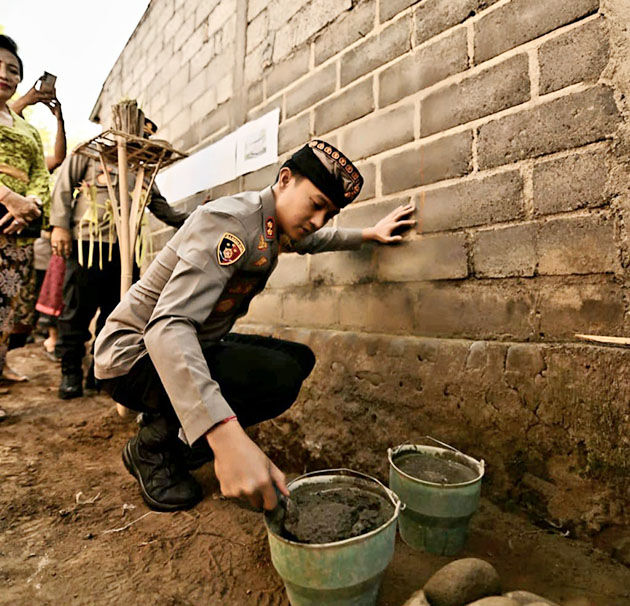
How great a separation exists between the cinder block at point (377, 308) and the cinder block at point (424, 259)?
67mm

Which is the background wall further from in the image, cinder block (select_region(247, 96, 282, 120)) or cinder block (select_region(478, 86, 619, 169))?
cinder block (select_region(247, 96, 282, 120))

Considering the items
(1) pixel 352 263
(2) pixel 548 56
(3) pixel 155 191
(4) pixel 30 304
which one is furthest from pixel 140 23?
(2) pixel 548 56

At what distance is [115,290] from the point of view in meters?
3.50

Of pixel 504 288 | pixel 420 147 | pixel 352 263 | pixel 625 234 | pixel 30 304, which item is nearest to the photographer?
pixel 625 234

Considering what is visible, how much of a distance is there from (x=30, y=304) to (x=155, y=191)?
1.15 meters

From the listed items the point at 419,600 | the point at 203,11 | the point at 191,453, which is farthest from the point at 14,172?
the point at 419,600

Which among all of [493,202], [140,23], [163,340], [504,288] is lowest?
[163,340]

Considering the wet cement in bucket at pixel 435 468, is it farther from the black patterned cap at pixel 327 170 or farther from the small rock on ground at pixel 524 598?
the black patterned cap at pixel 327 170

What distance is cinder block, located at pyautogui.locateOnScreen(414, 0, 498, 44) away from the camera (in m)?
1.67

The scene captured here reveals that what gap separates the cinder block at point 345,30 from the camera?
2072 millimetres

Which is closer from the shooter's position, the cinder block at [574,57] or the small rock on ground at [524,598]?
the small rock on ground at [524,598]

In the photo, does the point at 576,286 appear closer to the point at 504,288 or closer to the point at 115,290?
the point at 504,288

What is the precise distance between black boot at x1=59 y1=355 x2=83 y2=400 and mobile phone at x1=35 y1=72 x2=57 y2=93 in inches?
82.5

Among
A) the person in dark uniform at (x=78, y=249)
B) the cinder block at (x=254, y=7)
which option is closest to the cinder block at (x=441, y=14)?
the cinder block at (x=254, y=7)
